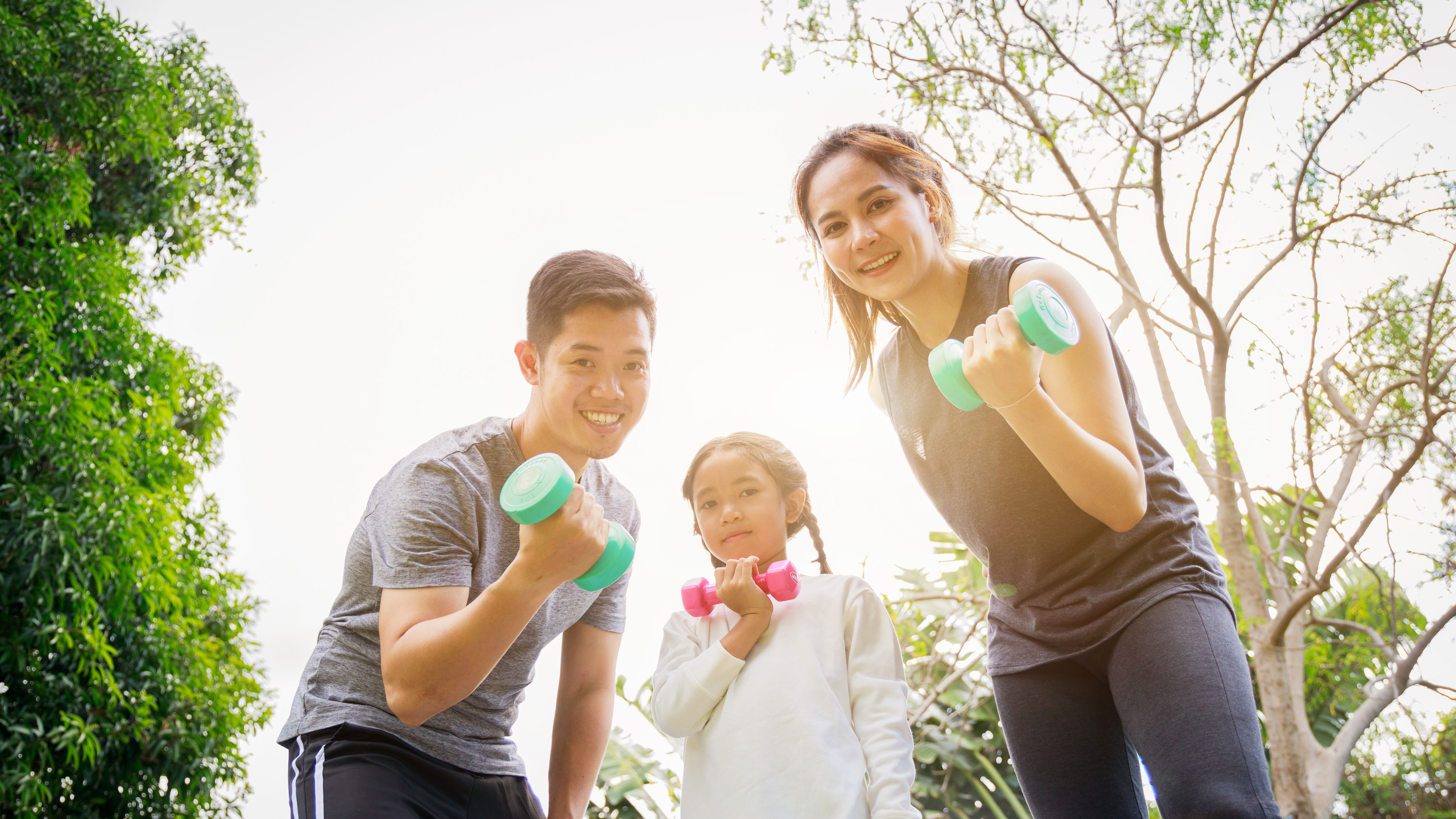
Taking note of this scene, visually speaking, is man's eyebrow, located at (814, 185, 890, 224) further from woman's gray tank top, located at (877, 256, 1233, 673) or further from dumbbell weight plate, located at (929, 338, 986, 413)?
dumbbell weight plate, located at (929, 338, 986, 413)

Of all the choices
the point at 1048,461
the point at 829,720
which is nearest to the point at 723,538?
the point at 829,720

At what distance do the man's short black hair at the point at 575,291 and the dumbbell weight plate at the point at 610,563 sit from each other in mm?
569

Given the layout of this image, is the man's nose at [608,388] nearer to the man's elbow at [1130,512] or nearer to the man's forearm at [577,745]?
the man's forearm at [577,745]

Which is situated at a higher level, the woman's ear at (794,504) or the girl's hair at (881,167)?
the girl's hair at (881,167)

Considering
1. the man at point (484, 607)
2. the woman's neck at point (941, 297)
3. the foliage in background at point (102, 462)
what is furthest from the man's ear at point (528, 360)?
the foliage in background at point (102, 462)

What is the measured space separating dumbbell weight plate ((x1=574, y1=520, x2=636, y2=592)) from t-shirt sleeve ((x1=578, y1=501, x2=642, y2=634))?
615 millimetres

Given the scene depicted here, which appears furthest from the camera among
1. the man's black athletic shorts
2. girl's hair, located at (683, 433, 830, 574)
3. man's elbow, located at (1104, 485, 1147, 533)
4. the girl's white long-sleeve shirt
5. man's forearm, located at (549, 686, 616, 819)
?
girl's hair, located at (683, 433, 830, 574)

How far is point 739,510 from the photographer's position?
76.3 inches

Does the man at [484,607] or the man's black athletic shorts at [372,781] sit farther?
the man's black athletic shorts at [372,781]

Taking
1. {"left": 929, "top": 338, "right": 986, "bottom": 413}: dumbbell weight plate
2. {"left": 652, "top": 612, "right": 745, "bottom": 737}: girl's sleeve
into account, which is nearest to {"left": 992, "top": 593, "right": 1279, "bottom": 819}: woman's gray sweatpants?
{"left": 929, "top": 338, "right": 986, "bottom": 413}: dumbbell weight plate

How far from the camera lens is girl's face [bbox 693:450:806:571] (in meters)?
1.93

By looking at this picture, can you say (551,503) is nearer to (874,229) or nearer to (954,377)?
(954,377)

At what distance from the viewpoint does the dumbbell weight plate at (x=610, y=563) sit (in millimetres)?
1314

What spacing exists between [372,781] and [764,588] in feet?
2.70
